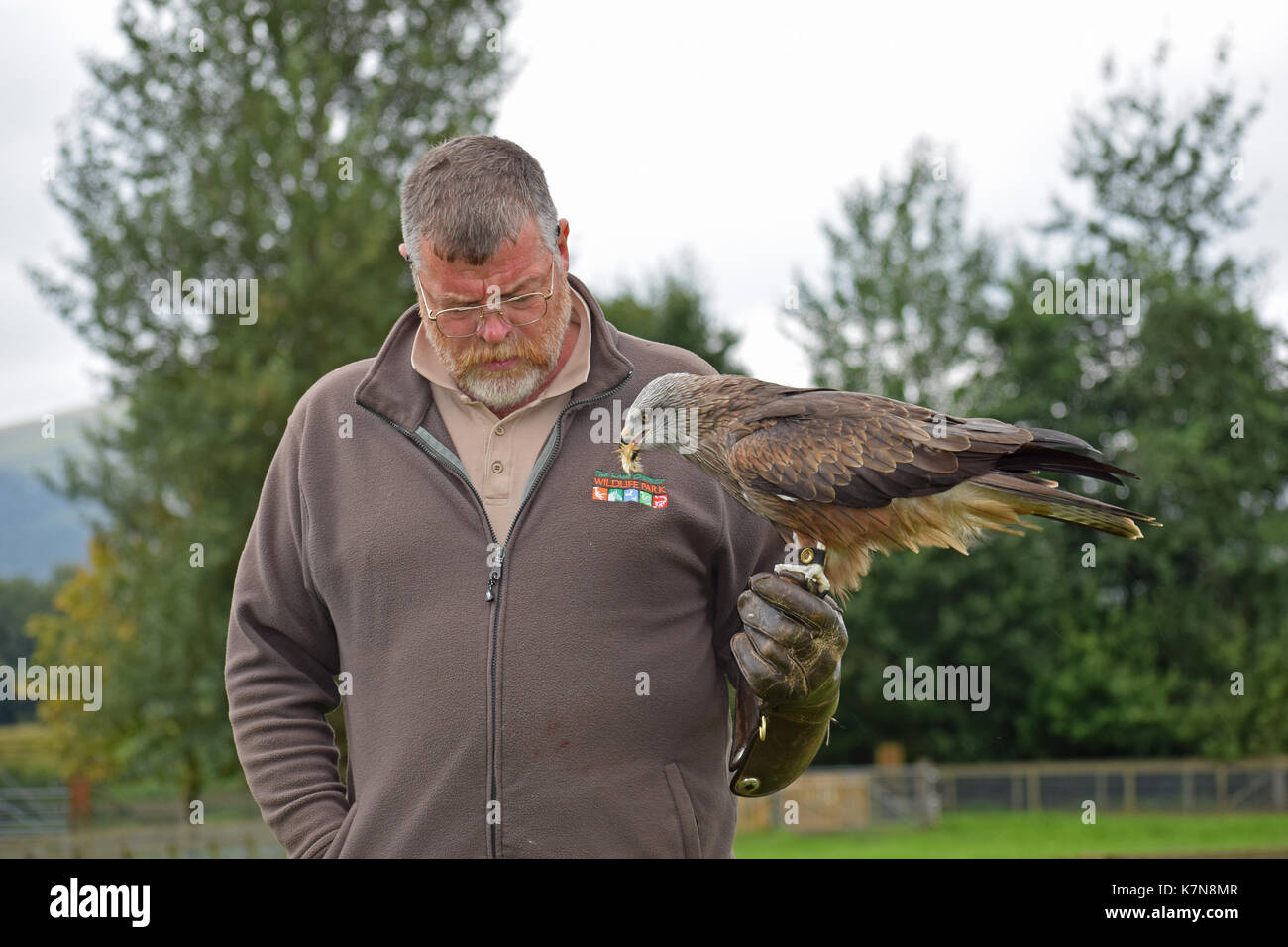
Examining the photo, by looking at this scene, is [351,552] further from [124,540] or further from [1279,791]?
[1279,791]

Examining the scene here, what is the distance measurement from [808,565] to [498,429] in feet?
3.38

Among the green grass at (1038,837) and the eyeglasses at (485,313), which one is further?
the green grass at (1038,837)

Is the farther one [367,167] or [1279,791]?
[1279,791]

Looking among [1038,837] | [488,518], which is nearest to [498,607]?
[488,518]

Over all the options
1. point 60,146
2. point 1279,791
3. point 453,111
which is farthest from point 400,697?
point 1279,791

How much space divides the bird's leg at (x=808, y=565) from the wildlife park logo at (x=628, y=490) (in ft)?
1.40

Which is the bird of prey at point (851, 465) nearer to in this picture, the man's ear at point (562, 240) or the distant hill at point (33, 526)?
the man's ear at point (562, 240)

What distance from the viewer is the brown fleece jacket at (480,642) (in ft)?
11.5

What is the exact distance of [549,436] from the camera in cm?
374

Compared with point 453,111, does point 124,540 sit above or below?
below

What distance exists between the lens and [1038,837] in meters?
26.2

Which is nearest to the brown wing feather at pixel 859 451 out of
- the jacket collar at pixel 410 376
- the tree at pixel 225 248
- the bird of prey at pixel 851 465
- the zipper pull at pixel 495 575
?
the bird of prey at pixel 851 465

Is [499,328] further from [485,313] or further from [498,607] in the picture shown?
[498,607]

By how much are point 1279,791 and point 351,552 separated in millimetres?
29472
